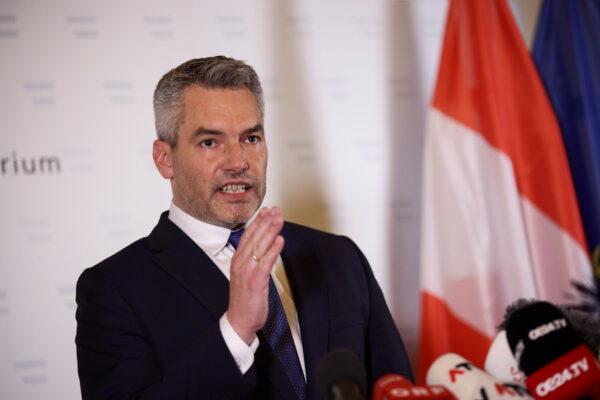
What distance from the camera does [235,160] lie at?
5.69 feet

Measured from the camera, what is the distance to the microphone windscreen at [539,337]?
3.71 ft

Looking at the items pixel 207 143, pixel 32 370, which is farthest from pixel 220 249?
pixel 32 370

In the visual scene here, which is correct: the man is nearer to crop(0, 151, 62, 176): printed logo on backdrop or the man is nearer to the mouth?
the mouth

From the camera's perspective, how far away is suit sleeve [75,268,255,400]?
142 cm

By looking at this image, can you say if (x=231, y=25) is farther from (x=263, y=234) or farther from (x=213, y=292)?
(x=263, y=234)

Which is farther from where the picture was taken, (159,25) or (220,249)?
(159,25)

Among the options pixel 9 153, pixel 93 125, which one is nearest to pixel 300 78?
pixel 93 125

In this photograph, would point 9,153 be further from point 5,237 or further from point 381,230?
point 381,230

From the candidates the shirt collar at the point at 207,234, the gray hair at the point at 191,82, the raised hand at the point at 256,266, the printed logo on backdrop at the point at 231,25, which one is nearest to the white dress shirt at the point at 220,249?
the shirt collar at the point at 207,234

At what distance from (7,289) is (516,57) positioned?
2146 mm

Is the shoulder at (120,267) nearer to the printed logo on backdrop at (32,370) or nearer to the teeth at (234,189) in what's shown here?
the teeth at (234,189)

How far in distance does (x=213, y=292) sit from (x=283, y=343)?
0.67ft

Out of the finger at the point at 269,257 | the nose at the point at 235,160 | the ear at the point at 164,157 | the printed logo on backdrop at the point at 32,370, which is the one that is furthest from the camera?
the printed logo on backdrop at the point at 32,370

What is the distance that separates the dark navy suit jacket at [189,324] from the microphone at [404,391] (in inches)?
17.8
